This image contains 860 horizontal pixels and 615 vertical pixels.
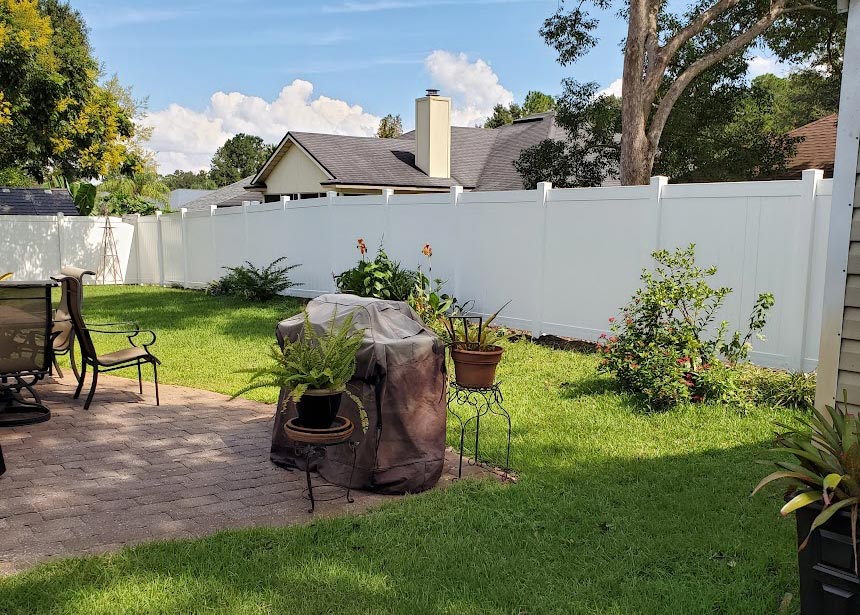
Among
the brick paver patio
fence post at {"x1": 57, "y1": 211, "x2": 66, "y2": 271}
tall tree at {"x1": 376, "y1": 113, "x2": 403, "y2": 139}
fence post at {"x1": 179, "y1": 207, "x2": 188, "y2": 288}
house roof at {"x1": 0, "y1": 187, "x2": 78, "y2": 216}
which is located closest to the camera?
the brick paver patio

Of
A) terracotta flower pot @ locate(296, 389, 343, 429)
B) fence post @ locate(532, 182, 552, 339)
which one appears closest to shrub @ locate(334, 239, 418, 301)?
fence post @ locate(532, 182, 552, 339)

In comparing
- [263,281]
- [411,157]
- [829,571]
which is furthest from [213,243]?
[829,571]

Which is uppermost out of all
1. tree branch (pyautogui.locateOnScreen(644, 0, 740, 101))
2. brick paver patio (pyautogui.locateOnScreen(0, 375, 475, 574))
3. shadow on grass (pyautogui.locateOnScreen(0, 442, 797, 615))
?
tree branch (pyautogui.locateOnScreen(644, 0, 740, 101))

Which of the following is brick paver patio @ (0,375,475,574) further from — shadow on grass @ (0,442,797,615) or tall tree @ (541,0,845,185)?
tall tree @ (541,0,845,185)

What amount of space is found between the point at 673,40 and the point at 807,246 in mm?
7067

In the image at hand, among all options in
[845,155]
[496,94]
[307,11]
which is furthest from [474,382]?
[496,94]

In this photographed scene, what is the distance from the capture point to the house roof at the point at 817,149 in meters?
16.3

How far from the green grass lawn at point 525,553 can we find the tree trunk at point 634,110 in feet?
25.2

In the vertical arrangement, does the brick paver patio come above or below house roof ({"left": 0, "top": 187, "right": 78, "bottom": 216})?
below

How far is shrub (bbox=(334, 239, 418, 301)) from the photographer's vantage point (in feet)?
34.5

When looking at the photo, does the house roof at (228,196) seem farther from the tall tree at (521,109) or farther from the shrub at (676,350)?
the shrub at (676,350)

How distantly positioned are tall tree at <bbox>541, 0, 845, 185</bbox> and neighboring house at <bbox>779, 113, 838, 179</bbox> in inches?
74.4

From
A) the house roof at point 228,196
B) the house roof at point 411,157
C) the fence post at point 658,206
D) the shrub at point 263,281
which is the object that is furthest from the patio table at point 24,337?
the house roof at point 228,196

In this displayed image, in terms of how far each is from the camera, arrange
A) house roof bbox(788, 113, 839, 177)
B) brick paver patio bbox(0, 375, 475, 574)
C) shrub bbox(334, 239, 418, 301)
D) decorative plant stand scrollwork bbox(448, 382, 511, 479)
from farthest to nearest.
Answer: house roof bbox(788, 113, 839, 177) < shrub bbox(334, 239, 418, 301) < decorative plant stand scrollwork bbox(448, 382, 511, 479) < brick paver patio bbox(0, 375, 475, 574)
